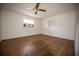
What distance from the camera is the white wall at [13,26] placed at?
58.2 inches

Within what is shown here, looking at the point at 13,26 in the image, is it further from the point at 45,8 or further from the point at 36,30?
the point at 45,8

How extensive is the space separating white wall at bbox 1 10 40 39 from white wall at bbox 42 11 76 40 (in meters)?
0.23

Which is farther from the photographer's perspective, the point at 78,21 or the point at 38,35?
the point at 38,35

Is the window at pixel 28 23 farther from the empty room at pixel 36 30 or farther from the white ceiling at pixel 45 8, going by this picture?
the white ceiling at pixel 45 8

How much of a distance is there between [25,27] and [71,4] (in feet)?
3.38

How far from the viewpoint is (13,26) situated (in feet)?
4.97

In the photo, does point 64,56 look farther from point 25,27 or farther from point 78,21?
point 25,27

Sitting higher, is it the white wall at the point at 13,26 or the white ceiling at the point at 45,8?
the white ceiling at the point at 45,8

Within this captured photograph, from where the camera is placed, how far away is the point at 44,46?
1.53 m

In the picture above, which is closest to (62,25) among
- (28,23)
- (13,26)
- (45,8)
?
(45,8)

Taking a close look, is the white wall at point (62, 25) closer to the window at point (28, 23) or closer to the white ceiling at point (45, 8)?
the white ceiling at point (45, 8)

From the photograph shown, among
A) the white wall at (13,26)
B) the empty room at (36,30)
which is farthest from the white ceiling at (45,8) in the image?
the white wall at (13,26)

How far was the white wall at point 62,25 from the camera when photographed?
1.48 metres

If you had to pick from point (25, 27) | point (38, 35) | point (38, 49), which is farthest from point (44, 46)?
point (25, 27)
